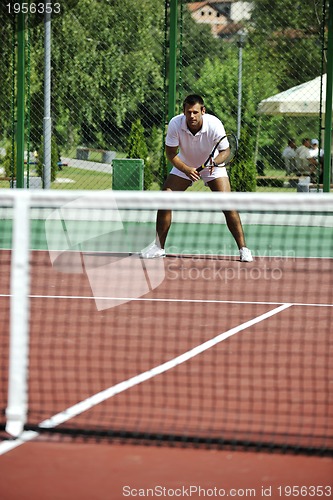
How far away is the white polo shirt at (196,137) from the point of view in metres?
10.1

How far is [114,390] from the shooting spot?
16.7 ft

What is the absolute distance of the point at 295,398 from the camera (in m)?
5.02

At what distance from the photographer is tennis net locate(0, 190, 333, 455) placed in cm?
451

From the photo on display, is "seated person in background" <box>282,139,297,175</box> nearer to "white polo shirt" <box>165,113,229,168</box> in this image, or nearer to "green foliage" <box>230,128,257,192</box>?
"green foliage" <box>230,128,257,192</box>

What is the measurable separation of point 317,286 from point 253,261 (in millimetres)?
1319

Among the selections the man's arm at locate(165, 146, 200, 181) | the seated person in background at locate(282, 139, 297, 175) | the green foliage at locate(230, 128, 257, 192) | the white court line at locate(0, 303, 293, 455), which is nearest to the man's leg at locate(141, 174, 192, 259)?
the man's arm at locate(165, 146, 200, 181)

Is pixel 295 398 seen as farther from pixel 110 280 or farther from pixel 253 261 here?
pixel 253 261

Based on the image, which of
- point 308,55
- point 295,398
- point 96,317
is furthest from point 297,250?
point 308,55

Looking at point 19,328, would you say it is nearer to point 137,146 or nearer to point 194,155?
point 194,155

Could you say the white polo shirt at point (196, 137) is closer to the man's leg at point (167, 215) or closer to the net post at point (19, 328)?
the man's leg at point (167, 215)

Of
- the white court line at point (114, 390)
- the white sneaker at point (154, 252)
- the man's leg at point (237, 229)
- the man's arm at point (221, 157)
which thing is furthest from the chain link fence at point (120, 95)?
the white court line at point (114, 390)

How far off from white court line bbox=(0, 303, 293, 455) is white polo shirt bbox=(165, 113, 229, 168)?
3.60m

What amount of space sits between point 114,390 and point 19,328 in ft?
2.36

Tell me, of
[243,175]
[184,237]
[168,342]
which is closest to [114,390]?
[168,342]
